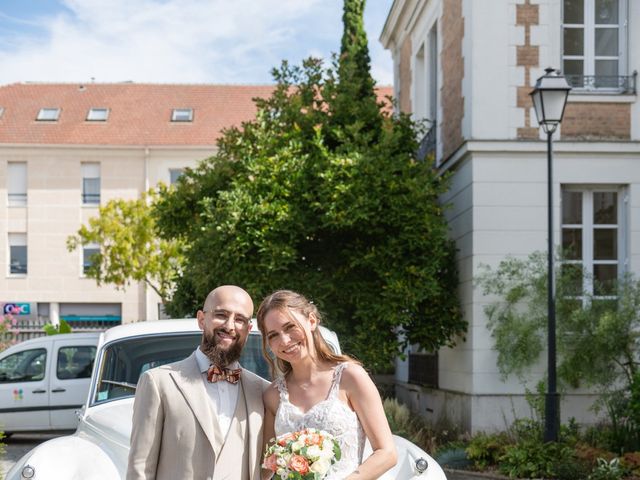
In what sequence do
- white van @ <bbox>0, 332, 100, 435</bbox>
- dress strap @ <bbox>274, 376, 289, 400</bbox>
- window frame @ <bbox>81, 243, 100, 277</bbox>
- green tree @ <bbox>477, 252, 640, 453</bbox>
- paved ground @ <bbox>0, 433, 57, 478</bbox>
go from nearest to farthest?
dress strap @ <bbox>274, 376, 289, 400</bbox>
green tree @ <bbox>477, 252, 640, 453</bbox>
paved ground @ <bbox>0, 433, 57, 478</bbox>
white van @ <bbox>0, 332, 100, 435</bbox>
window frame @ <bbox>81, 243, 100, 277</bbox>

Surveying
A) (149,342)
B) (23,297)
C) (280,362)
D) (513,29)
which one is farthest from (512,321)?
(23,297)

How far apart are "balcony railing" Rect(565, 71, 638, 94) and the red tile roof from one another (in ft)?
85.7

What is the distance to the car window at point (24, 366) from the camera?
15828 mm

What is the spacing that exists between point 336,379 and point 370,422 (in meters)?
0.22

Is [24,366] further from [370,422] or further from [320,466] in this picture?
[320,466]

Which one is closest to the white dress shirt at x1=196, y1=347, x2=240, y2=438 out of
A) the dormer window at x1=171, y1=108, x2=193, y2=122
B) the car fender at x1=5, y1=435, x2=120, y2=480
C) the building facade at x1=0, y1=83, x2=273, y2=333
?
the car fender at x1=5, y1=435, x2=120, y2=480

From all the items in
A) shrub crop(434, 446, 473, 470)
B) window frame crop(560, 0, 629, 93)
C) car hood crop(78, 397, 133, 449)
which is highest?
window frame crop(560, 0, 629, 93)

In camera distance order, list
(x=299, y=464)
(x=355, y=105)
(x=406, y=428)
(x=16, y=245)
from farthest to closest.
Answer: (x=16, y=245), (x=355, y=105), (x=406, y=428), (x=299, y=464)

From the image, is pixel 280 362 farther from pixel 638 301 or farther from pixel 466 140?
pixel 466 140

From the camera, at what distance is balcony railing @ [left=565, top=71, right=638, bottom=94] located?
1375 centimetres

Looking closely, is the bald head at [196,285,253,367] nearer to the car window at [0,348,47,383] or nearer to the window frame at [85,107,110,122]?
the car window at [0,348,47,383]

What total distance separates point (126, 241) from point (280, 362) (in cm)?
2827

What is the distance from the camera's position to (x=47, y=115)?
135 ft

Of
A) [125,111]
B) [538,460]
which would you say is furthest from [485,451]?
[125,111]
